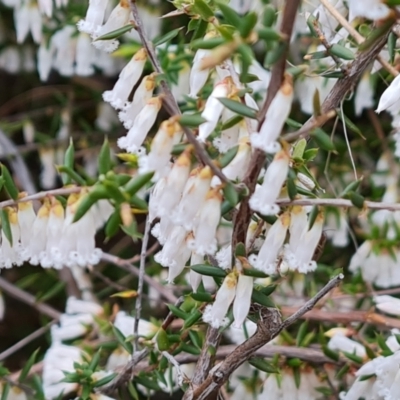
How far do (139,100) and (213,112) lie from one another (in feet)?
0.54

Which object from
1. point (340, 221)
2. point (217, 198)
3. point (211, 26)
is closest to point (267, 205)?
point (217, 198)

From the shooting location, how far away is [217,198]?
35.3 inches

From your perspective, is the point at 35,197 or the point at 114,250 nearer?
the point at 35,197

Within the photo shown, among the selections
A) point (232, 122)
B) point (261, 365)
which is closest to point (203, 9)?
point (232, 122)

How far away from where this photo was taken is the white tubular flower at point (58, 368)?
1.60 meters

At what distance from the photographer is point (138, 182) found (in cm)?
89

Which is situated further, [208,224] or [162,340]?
[162,340]

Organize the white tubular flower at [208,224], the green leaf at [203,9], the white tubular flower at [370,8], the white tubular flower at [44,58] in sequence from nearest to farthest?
1. the white tubular flower at [370,8]
2. the white tubular flower at [208,224]
3. the green leaf at [203,9]
4. the white tubular flower at [44,58]

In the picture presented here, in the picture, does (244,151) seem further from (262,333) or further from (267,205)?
(262,333)

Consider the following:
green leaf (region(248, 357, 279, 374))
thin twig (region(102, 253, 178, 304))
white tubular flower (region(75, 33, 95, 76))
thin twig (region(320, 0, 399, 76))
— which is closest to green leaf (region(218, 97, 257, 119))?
thin twig (region(320, 0, 399, 76))

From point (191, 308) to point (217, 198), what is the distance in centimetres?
51

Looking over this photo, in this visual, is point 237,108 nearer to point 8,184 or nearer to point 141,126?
point 141,126

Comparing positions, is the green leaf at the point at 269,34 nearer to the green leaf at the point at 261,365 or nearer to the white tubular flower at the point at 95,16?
the white tubular flower at the point at 95,16

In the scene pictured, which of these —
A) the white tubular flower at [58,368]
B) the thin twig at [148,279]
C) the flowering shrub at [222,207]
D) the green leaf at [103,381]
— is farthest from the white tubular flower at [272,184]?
the thin twig at [148,279]
